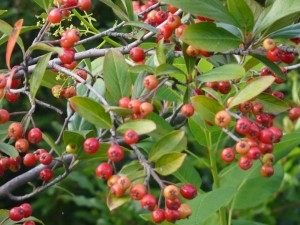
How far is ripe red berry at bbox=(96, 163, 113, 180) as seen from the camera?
3.49 feet

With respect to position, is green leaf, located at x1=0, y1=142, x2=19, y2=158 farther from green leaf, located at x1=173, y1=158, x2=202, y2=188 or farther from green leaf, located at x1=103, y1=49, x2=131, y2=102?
green leaf, located at x1=173, y1=158, x2=202, y2=188

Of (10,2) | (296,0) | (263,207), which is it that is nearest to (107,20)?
(10,2)

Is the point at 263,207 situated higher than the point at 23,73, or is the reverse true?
the point at 23,73

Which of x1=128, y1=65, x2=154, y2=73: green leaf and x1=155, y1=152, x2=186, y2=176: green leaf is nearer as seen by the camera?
x1=155, y1=152, x2=186, y2=176: green leaf

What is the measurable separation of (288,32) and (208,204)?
0.45m

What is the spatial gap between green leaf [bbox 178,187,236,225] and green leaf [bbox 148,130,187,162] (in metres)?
0.42

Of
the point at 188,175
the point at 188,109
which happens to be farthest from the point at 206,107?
the point at 188,175

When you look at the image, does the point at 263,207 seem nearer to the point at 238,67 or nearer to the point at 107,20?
the point at 107,20

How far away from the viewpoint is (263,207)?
3.30 meters

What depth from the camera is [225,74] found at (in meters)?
1.16

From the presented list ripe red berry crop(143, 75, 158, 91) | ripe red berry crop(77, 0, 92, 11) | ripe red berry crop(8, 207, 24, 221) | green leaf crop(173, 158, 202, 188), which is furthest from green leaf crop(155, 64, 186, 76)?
green leaf crop(173, 158, 202, 188)

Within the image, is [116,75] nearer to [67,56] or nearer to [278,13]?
[67,56]

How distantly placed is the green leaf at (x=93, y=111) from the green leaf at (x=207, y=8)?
20 centimetres

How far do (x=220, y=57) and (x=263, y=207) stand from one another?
6.63 ft
